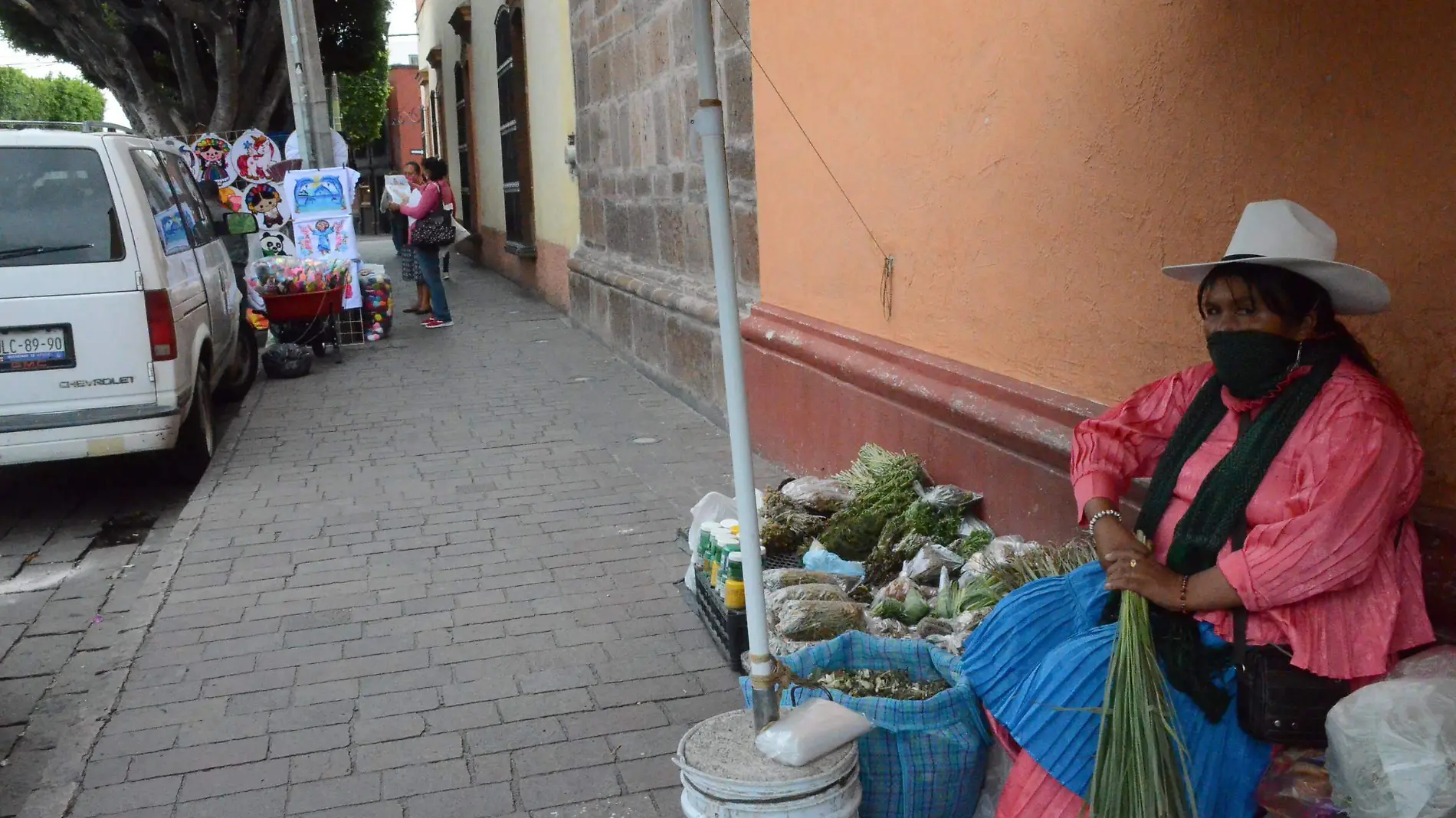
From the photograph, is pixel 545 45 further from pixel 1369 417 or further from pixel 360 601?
pixel 1369 417

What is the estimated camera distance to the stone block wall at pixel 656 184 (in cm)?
712

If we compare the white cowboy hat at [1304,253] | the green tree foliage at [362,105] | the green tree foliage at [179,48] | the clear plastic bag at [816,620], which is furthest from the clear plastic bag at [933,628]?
the green tree foliage at [362,105]

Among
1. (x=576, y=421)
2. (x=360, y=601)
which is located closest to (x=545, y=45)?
(x=576, y=421)

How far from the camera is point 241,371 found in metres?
9.75

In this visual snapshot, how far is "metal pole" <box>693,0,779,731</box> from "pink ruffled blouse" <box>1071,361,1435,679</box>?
3.06ft

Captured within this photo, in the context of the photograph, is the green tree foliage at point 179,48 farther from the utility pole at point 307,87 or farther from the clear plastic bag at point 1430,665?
the clear plastic bag at point 1430,665

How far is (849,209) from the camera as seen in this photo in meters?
5.61

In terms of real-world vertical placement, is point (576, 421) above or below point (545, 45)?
below

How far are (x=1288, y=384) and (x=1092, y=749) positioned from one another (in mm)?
849

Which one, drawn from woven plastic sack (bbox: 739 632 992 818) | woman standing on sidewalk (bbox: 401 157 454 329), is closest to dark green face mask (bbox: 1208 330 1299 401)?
woven plastic sack (bbox: 739 632 992 818)

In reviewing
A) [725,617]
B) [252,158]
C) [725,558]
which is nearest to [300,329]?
[252,158]

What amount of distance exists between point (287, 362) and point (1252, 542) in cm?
919

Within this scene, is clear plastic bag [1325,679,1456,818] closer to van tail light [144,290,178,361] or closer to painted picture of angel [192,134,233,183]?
van tail light [144,290,178,361]

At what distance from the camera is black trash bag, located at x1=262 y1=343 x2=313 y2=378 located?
33.7ft
